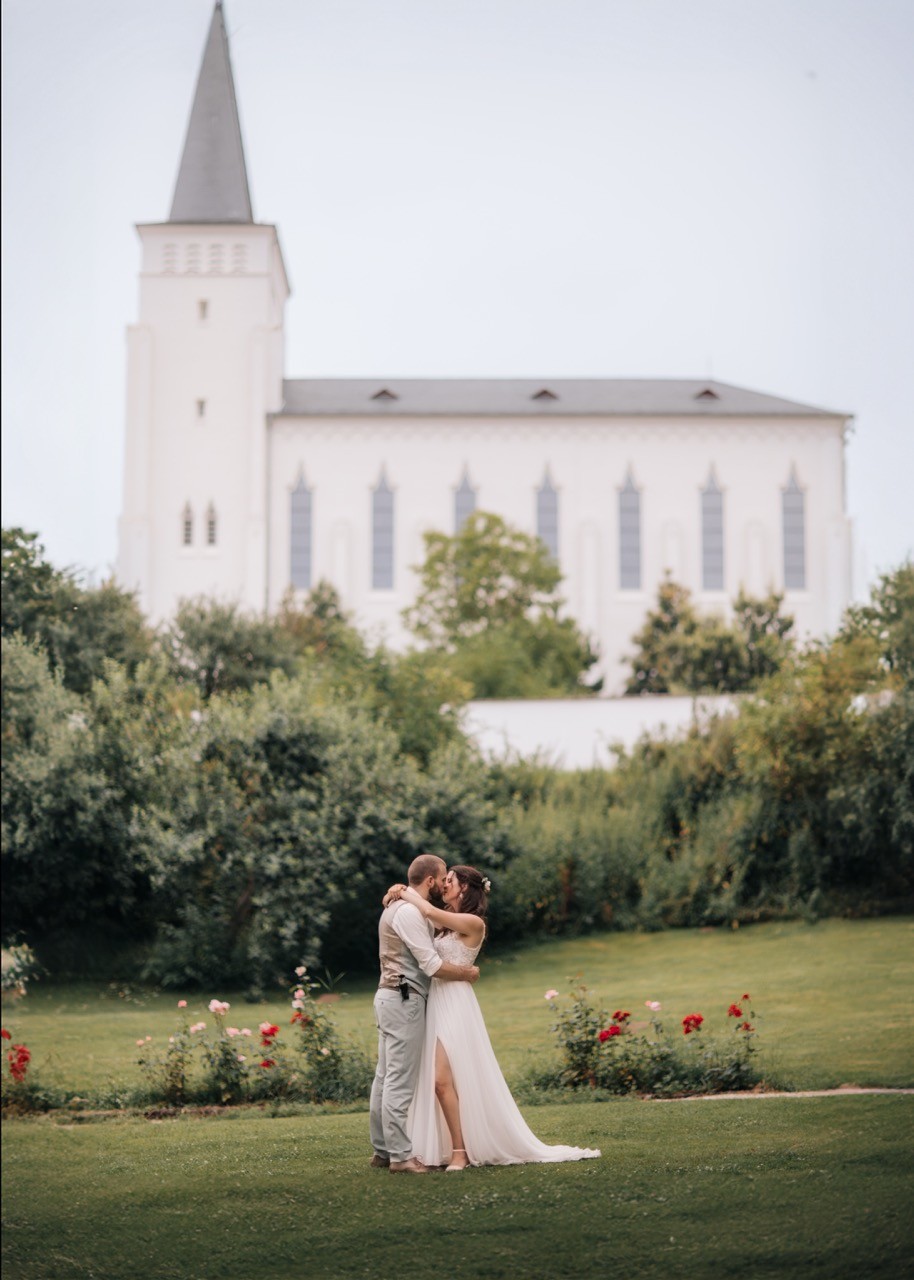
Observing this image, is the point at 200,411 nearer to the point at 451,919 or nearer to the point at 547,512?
the point at 547,512

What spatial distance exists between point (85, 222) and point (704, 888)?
12.8 meters

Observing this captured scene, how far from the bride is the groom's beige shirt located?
0.08 meters

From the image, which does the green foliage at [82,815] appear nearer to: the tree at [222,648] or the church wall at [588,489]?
the tree at [222,648]

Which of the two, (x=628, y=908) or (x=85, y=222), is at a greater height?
(x=85, y=222)

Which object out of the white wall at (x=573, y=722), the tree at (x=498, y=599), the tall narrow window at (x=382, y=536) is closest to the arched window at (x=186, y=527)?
the tall narrow window at (x=382, y=536)

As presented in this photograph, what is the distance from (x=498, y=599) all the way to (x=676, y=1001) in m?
48.2

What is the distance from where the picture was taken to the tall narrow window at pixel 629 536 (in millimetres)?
74688

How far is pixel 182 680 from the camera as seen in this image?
121ft

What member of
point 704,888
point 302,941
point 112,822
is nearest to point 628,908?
point 704,888

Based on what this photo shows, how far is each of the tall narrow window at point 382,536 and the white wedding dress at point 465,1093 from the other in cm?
6427

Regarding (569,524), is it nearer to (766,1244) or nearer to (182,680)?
(182,680)

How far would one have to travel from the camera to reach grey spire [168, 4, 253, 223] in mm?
76250

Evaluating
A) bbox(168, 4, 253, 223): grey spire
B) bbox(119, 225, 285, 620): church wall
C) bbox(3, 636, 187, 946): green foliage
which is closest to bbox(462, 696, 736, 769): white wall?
bbox(3, 636, 187, 946): green foliage

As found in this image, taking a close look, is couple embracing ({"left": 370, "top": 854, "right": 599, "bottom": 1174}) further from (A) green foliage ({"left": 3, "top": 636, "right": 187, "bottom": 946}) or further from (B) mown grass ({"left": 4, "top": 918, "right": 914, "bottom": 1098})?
(A) green foliage ({"left": 3, "top": 636, "right": 187, "bottom": 946})
